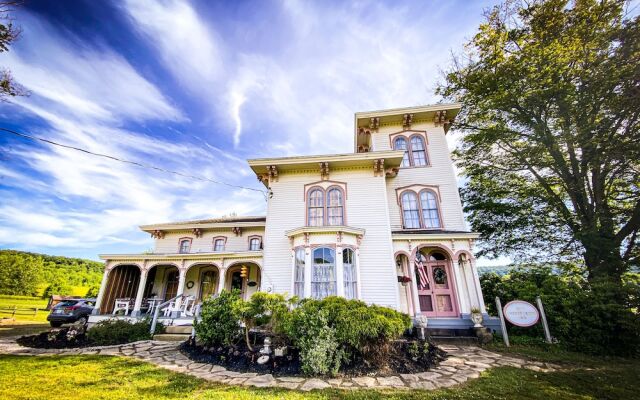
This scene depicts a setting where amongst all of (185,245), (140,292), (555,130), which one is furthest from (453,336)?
(185,245)

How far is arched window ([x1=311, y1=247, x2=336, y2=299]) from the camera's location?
895cm

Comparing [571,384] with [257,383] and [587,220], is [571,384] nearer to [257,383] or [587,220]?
[257,383]

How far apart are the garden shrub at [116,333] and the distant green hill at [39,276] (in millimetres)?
26552

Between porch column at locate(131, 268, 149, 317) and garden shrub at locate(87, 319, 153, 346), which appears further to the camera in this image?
porch column at locate(131, 268, 149, 317)

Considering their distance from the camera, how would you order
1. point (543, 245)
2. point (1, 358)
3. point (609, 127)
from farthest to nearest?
1. point (543, 245)
2. point (609, 127)
3. point (1, 358)

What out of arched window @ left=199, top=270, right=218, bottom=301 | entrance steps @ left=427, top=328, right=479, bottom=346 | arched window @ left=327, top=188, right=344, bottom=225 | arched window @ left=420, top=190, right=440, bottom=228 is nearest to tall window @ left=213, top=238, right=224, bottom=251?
arched window @ left=199, top=270, right=218, bottom=301

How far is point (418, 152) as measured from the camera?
12375 mm

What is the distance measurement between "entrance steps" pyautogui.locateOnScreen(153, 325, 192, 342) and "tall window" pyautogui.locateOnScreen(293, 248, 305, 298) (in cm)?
404

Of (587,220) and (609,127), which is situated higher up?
(609,127)

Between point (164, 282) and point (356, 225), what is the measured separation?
488 inches

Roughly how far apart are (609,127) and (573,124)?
3.61 ft

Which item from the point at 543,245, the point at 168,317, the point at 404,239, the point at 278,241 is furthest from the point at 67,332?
the point at 543,245

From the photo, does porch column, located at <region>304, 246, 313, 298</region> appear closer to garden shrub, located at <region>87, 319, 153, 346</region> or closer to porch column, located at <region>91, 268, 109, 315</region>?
garden shrub, located at <region>87, 319, 153, 346</region>

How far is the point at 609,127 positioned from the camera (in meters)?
9.77
